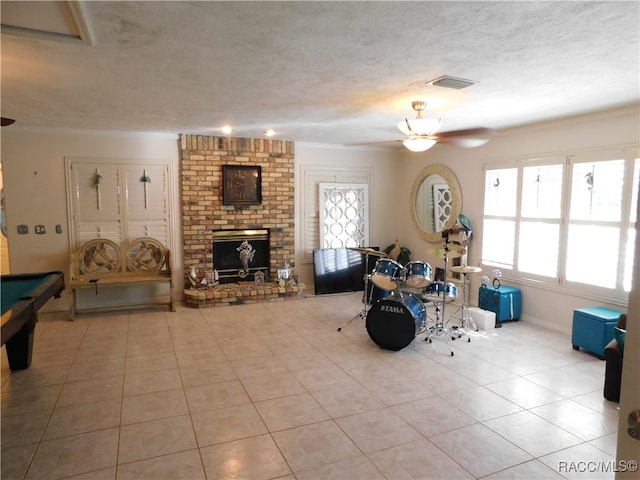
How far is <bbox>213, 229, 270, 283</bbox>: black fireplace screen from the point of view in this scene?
6223 mm

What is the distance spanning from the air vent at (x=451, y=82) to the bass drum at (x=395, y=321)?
2062 mm

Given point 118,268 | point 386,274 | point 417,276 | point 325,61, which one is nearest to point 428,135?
point 325,61

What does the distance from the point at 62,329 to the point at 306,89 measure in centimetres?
404

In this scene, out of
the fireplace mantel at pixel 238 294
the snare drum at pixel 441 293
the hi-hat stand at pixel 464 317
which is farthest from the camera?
the fireplace mantel at pixel 238 294

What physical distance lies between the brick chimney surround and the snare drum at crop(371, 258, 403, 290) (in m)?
2.12

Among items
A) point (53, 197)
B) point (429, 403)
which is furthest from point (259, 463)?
point (53, 197)

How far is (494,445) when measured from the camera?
254 centimetres

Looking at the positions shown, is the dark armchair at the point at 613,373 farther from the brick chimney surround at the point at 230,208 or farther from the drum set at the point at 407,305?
the brick chimney surround at the point at 230,208

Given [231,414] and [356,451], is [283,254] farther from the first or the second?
[356,451]

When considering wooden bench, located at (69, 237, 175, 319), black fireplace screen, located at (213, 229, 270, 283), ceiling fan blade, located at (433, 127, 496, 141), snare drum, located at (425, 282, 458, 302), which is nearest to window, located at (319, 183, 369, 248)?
black fireplace screen, located at (213, 229, 270, 283)

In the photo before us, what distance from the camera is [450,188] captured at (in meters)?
6.17

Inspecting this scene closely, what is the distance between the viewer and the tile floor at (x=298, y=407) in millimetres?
2354

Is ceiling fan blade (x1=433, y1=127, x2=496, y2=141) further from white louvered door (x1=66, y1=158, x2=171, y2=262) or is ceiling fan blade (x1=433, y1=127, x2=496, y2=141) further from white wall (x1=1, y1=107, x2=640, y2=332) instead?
white louvered door (x1=66, y1=158, x2=171, y2=262)

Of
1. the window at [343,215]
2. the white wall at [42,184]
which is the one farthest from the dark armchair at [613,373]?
the white wall at [42,184]
